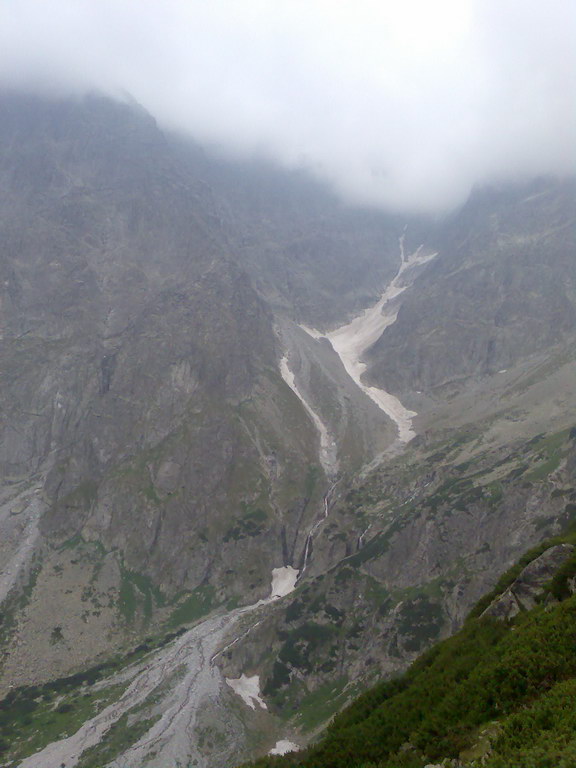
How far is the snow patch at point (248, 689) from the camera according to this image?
10656cm

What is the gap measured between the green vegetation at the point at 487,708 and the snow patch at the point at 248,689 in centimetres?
8002

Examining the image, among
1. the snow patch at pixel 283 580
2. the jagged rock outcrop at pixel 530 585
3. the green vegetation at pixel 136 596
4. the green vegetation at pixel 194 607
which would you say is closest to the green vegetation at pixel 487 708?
the jagged rock outcrop at pixel 530 585

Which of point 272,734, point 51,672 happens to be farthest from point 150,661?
point 272,734

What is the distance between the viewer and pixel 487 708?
2223 cm

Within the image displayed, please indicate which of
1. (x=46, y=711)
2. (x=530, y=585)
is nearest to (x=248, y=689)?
(x=46, y=711)

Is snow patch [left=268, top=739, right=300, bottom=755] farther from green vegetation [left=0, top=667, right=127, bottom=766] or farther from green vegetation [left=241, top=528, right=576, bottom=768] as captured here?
green vegetation [left=241, top=528, right=576, bottom=768]

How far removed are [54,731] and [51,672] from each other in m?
24.5

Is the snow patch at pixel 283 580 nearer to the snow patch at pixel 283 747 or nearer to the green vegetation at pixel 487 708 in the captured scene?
A: the snow patch at pixel 283 747

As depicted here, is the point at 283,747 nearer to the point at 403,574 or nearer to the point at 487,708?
the point at 403,574

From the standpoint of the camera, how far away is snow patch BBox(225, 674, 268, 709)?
10656 centimetres

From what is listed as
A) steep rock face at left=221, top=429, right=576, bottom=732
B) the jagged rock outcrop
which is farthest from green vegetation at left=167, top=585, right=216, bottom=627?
the jagged rock outcrop

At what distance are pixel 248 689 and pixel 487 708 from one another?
103387mm

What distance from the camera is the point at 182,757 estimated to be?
87688 millimetres

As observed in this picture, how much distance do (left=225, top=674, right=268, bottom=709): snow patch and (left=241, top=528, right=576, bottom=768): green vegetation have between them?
80.0 m
